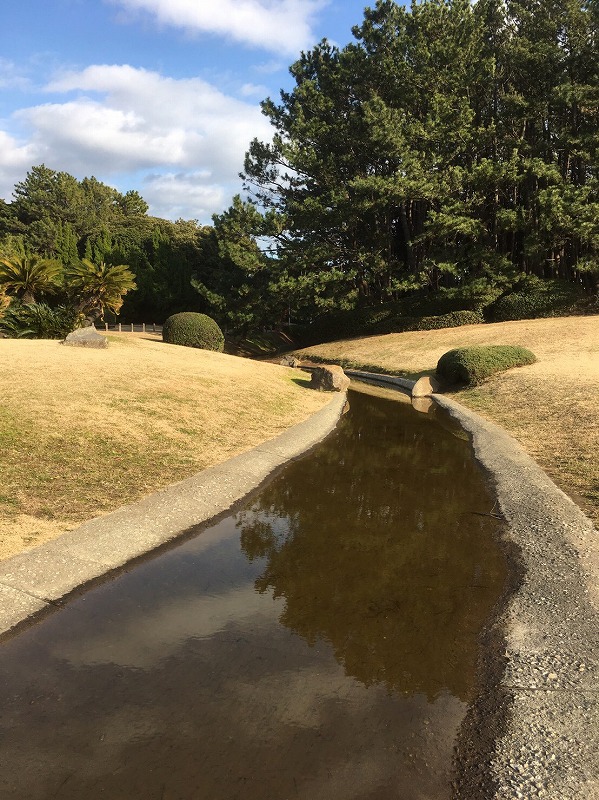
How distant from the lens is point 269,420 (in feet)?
48.1

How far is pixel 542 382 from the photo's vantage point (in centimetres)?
1792

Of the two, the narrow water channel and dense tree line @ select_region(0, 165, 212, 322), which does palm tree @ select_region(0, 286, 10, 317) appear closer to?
dense tree line @ select_region(0, 165, 212, 322)

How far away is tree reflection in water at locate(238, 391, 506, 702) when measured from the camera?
4.64 m

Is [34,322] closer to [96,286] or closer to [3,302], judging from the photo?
[3,302]

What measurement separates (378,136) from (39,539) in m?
35.4

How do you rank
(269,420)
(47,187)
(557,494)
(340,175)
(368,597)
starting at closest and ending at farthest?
(368,597), (557,494), (269,420), (340,175), (47,187)

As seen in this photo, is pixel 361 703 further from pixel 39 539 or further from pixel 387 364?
pixel 387 364

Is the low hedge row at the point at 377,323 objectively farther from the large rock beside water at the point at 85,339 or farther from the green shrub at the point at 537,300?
the large rock beside water at the point at 85,339

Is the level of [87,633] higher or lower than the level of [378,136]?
lower

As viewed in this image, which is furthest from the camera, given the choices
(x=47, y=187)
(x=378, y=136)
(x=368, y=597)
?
(x=47, y=187)

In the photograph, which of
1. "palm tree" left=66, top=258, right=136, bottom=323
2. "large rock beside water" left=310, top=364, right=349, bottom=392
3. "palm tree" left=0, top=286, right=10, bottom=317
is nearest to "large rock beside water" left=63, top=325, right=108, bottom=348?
"palm tree" left=0, top=286, right=10, bottom=317

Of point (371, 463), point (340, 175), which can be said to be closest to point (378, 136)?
point (340, 175)

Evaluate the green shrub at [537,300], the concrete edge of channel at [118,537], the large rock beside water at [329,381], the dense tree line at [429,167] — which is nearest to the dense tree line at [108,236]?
the dense tree line at [429,167]

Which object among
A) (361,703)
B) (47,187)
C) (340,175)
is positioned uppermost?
(47,187)
